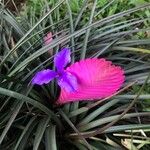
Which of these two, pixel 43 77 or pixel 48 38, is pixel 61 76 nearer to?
pixel 43 77

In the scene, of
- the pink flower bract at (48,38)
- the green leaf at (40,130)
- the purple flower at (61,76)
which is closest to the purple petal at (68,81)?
the purple flower at (61,76)

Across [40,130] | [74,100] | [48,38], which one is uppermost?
[48,38]

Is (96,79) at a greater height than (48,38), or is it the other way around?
(48,38)

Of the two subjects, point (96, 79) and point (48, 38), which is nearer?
point (96, 79)

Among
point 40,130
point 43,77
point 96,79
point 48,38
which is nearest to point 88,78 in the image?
point 96,79

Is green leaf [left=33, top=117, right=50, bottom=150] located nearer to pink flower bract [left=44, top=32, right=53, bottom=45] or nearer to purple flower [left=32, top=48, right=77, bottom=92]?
purple flower [left=32, top=48, right=77, bottom=92]

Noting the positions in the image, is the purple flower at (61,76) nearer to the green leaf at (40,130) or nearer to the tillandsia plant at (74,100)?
the tillandsia plant at (74,100)
